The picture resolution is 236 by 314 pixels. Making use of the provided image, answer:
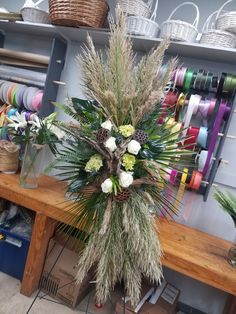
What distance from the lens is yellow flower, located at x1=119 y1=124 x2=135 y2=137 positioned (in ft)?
2.52

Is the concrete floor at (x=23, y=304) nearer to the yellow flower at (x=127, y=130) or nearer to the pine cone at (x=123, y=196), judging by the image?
the pine cone at (x=123, y=196)

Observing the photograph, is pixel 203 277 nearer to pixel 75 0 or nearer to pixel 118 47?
pixel 118 47

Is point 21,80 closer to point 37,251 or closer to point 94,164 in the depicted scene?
point 37,251

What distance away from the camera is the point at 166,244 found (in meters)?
1.30

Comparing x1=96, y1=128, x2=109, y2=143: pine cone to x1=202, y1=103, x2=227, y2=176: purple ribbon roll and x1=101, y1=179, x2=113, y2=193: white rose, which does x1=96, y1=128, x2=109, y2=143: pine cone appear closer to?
x1=101, y1=179, x2=113, y2=193: white rose

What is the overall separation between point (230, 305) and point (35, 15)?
2378mm

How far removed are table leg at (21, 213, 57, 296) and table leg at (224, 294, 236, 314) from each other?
1227 mm

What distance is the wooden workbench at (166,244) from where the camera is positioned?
116cm

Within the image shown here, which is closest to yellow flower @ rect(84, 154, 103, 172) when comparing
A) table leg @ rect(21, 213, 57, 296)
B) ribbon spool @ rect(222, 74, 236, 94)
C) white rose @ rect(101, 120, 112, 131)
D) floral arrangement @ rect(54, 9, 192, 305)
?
floral arrangement @ rect(54, 9, 192, 305)

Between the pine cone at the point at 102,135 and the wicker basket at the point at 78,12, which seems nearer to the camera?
the pine cone at the point at 102,135

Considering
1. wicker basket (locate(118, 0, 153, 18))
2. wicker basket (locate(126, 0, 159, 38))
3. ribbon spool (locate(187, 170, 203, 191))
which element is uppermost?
wicker basket (locate(118, 0, 153, 18))

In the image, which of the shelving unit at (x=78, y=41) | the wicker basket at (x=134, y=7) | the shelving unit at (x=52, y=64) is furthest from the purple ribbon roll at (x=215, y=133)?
the shelving unit at (x=52, y=64)

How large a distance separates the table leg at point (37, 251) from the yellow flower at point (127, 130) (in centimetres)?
94

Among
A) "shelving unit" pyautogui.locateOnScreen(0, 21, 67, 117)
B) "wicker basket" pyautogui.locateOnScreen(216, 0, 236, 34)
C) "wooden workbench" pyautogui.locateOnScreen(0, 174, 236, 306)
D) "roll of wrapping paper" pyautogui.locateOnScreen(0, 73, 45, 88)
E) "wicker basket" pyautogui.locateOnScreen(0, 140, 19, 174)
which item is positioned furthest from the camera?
"roll of wrapping paper" pyautogui.locateOnScreen(0, 73, 45, 88)
